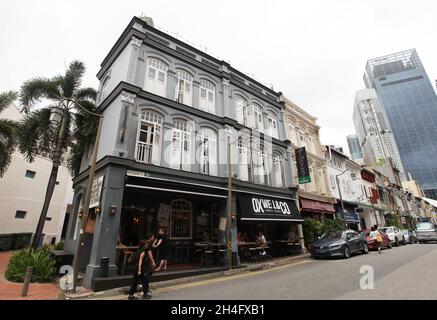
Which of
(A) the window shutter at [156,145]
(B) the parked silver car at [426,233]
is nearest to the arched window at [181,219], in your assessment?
(A) the window shutter at [156,145]

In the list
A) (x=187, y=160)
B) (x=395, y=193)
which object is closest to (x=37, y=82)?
(x=187, y=160)

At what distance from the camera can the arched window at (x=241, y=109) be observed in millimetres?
17078

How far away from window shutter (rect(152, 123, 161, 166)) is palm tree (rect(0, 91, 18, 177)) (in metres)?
9.44

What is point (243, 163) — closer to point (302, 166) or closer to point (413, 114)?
point (302, 166)

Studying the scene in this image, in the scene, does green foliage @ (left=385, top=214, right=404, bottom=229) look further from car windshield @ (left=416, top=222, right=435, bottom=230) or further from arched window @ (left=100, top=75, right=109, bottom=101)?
arched window @ (left=100, top=75, right=109, bottom=101)

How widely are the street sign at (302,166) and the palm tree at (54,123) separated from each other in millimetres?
15149

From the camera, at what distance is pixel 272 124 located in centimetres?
2005

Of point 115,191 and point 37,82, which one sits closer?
point 115,191

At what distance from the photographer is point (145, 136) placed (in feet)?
39.5

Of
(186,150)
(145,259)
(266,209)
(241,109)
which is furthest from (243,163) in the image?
(145,259)

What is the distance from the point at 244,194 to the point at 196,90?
7.25 m

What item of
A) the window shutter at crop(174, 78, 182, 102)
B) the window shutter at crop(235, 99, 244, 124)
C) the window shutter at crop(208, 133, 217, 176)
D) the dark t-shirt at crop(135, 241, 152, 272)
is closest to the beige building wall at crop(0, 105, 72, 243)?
the window shutter at crop(174, 78, 182, 102)

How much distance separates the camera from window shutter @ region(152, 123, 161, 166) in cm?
1179
